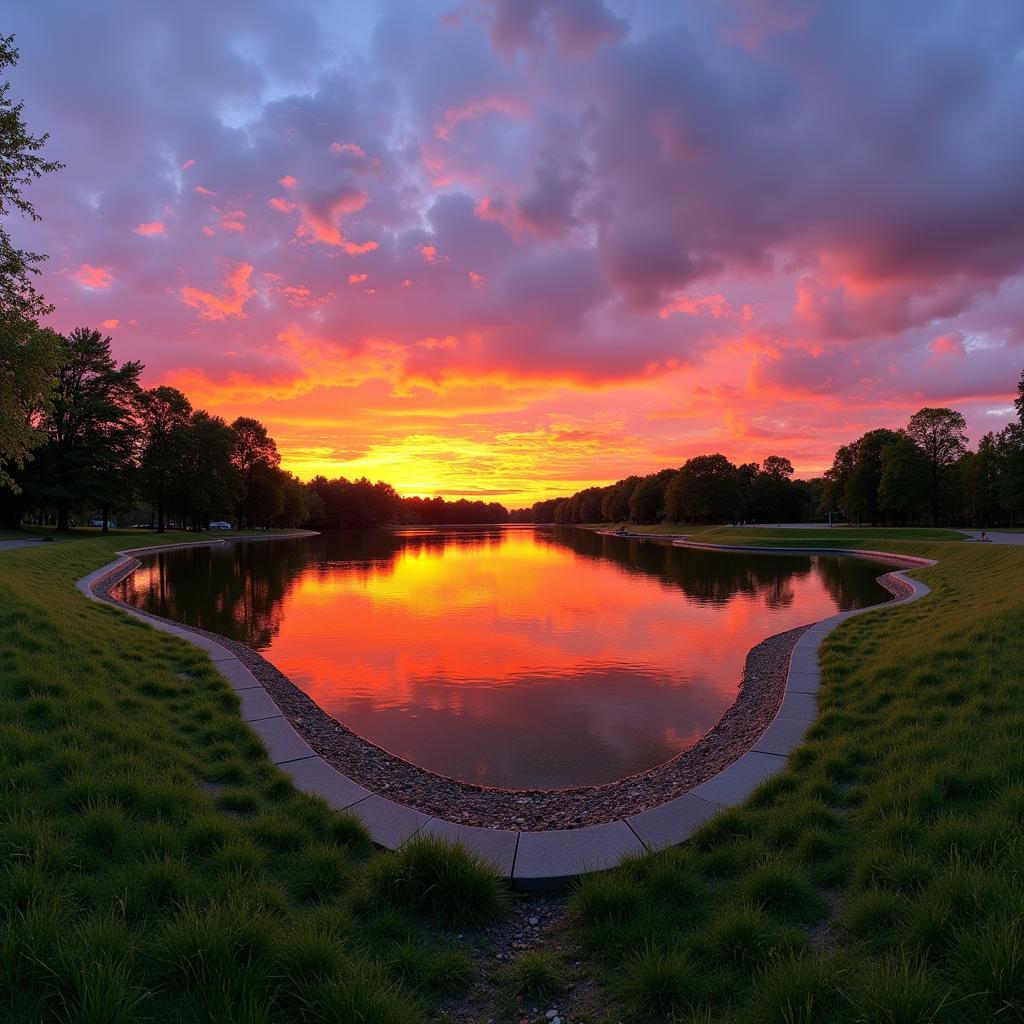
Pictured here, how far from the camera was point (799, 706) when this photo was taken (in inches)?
330

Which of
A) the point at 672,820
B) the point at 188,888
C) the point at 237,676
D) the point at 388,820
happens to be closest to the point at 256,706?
the point at 237,676

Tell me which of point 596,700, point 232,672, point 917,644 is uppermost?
point 917,644

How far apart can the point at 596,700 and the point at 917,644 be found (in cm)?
546

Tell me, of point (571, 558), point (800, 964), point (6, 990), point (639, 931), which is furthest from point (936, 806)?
point (571, 558)

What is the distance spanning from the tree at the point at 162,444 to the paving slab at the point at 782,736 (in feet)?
196

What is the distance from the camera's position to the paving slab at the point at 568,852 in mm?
4500

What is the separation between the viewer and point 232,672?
10078mm

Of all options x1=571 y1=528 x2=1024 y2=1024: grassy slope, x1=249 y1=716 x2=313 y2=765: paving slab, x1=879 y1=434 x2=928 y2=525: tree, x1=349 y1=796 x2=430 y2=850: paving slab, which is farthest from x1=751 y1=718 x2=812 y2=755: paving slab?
x1=879 y1=434 x2=928 y2=525: tree

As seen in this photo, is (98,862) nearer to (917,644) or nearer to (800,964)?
(800,964)

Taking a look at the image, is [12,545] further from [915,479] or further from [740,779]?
[915,479]

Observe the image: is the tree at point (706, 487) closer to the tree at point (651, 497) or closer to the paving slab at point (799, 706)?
the tree at point (651, 497)

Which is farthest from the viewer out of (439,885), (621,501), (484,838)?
(621,501)

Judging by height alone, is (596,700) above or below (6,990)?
below

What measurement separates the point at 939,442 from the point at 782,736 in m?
72.6
